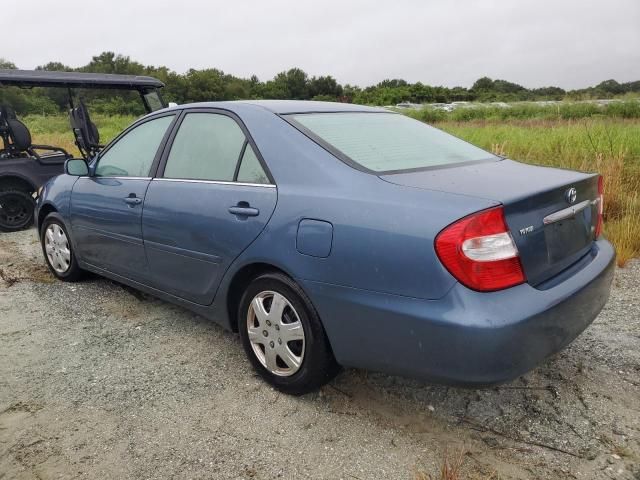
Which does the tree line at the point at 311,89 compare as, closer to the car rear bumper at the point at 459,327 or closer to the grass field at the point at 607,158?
the grass field at the point at 607,158

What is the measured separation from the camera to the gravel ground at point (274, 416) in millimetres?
2291

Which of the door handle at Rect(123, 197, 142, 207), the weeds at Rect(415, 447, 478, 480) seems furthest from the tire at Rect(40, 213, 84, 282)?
the weeds at Rect(415, 447, 478, 480)

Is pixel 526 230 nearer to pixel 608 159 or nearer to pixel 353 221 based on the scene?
pixel 353 221

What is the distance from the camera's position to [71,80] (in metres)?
6.90

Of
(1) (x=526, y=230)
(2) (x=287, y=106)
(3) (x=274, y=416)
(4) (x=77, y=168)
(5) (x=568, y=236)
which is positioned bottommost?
(3) (x=274, y=416)

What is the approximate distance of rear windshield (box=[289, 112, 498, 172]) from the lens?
2.74 meters

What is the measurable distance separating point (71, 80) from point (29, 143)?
1079 millimetres

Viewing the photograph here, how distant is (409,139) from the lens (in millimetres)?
3162

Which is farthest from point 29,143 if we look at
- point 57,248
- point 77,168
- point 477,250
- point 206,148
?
point 477,250

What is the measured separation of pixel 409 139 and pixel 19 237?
5.60 metres

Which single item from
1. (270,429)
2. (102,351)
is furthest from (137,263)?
(270,429)

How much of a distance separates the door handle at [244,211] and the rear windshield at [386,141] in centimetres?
49

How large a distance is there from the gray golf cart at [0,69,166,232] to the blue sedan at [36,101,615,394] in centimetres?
391

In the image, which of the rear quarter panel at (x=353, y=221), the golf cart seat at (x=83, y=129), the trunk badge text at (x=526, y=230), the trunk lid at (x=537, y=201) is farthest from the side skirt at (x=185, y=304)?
the golf cart seat at (x=83, y=129)
